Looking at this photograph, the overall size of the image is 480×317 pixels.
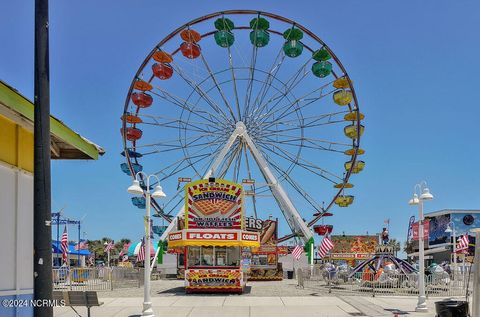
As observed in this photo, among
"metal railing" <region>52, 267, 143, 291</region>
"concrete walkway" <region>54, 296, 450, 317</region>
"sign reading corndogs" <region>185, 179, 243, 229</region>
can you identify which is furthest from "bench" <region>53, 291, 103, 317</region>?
"metal railing" <region>52, 267, 143, 291</region>

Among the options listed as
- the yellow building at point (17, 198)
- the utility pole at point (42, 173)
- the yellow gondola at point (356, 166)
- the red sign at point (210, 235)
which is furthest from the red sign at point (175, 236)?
the utility pole at point (42, 173)

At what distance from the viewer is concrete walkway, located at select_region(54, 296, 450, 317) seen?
17.3 m

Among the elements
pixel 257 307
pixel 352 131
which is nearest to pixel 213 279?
pixel 257 307

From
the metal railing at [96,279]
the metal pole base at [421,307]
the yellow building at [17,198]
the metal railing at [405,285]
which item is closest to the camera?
the yellow building at [17,198]

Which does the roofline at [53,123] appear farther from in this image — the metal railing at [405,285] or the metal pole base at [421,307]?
the metal railing at [405,285]

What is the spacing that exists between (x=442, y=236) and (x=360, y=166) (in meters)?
47.5

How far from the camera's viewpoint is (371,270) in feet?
95.7

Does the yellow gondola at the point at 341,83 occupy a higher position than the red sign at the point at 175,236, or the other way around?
the yellow gondola at the point at 341,83

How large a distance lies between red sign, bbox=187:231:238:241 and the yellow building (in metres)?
16.6

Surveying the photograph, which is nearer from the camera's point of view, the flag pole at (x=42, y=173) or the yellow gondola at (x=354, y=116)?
the flag pole at (x=42, y=173)

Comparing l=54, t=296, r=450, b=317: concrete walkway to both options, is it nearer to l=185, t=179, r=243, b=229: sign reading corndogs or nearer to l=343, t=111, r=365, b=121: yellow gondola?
l=185, t=179, r=243, b=229: sign reading corndogs

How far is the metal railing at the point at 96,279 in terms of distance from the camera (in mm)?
29438

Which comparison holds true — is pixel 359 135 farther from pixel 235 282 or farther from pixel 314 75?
pixel 235 282

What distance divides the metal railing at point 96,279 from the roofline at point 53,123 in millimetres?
21236
